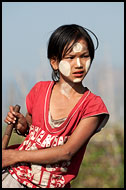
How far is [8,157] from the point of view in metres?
2.10

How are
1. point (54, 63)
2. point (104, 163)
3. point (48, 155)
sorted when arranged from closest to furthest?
point (48, 155) → point (54, 63) → point (104, 163)

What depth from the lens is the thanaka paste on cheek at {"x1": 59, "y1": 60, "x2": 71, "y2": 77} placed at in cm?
214

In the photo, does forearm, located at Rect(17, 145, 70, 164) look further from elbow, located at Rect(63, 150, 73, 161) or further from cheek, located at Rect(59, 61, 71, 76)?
cheek, located at Rect(59, 61, 71, 76)

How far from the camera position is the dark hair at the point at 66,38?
212 centimetres

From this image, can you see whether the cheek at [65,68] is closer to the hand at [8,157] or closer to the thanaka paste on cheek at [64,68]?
the thanaka paste on cheek at [64,68]

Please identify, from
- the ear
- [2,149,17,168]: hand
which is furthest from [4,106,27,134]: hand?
the ear

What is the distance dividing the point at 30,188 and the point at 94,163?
11.3ft

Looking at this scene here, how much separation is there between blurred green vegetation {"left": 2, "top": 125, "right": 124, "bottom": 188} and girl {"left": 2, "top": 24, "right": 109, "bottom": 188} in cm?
273

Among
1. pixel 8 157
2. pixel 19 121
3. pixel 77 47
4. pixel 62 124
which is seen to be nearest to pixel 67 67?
pixel 77 47

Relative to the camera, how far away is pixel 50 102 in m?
2.19

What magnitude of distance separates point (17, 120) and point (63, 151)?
16.2 inches

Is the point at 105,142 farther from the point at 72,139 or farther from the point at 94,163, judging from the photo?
the point at 72,139

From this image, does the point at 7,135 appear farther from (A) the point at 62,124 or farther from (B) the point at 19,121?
(A) the point at 62,124

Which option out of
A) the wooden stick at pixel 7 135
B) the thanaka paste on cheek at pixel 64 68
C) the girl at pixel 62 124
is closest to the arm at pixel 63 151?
the girl at pixel 62 124
